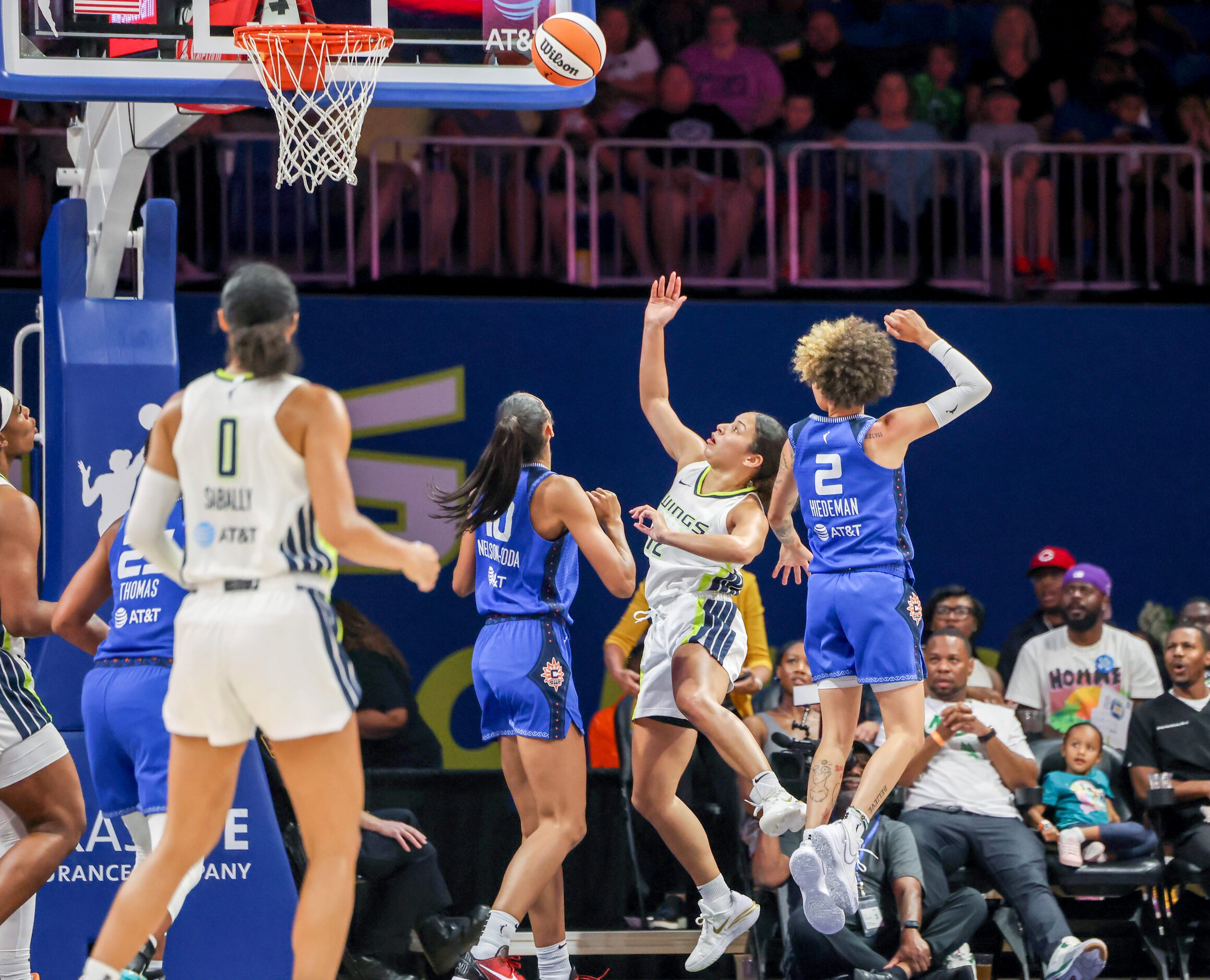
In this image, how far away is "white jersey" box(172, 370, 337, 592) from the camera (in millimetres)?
4500

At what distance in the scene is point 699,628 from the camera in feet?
22.7

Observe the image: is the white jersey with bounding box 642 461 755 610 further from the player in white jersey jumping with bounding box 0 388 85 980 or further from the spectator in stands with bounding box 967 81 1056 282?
the spectator in stands with bounding box 967 81 1056 282

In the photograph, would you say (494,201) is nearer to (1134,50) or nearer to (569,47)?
(569,47)

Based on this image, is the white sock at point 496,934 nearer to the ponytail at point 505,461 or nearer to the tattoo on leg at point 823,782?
the tattoo on leg at point 823,782

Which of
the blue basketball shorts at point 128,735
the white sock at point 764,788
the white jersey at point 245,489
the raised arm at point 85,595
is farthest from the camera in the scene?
the white sock at point 764,788

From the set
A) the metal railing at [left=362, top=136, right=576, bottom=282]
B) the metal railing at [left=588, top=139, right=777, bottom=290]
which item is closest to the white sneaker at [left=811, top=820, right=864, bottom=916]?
the metal railing at [left=588, top=139, right=777, bottom=290]

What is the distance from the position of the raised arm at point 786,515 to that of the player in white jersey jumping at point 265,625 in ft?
9.12

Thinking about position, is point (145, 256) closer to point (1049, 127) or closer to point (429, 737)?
point (429, 737)

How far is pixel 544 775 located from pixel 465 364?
5.50 metres

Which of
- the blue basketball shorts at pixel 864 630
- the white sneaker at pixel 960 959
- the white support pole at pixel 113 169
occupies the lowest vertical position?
the white sneaker at pixel 960 959

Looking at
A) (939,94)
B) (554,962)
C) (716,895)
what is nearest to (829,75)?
(939,94)

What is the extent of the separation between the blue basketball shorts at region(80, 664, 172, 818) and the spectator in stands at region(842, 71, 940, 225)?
762 cm

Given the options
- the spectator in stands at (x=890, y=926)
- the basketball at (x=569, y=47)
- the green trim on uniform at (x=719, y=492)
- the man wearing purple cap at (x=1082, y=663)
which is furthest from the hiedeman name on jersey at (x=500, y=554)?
the man wearing purple cap at (x=1082, y=663)

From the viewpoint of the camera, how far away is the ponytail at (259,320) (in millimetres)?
4559
